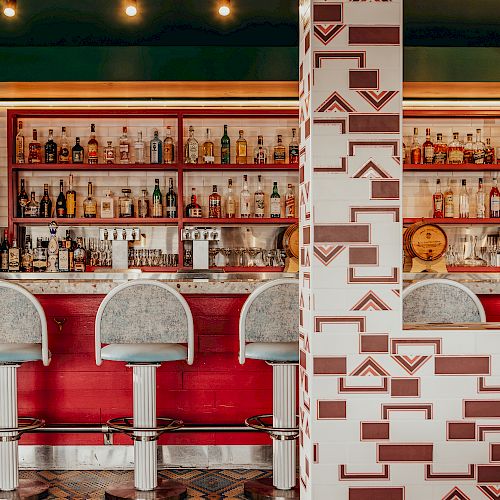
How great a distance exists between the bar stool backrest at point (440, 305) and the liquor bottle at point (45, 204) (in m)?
3.85

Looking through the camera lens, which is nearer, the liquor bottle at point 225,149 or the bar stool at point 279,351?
the bar stool at point 279,351

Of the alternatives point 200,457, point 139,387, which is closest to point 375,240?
point 139,387

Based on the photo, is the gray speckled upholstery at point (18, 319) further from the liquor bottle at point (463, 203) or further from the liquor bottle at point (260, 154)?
the liquor bottle at point (463, 203)

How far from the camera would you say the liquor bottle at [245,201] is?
6051 mm

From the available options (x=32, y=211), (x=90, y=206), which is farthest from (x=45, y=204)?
(x=90, y=206)

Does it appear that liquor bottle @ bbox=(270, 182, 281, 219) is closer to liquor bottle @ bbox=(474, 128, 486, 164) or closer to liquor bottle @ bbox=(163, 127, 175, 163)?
liquor bottle @ bbox=(163, 127, 175, 163)

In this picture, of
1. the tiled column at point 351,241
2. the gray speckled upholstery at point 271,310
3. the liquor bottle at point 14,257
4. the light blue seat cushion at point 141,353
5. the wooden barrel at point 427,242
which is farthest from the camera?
the liquor bottle at point 14,257

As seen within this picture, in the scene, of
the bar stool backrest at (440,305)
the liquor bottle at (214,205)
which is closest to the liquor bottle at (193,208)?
the liquor bottle at (214,205)

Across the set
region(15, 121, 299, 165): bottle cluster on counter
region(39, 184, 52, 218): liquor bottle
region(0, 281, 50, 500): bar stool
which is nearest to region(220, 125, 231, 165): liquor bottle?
region(15, 121, 299, 165): bottle cluster on counter

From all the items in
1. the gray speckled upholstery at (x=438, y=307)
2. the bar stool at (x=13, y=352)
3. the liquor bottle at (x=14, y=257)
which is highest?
the liquor bottle at (x=14, y=257)

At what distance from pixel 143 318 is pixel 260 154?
3140 mm

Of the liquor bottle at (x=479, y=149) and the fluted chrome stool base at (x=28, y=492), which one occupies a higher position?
the liquor bottle at (x=479, y=149)

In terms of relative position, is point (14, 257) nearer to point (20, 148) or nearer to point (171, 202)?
point (20, 148)

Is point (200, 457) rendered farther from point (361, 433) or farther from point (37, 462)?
point (361, 433)
